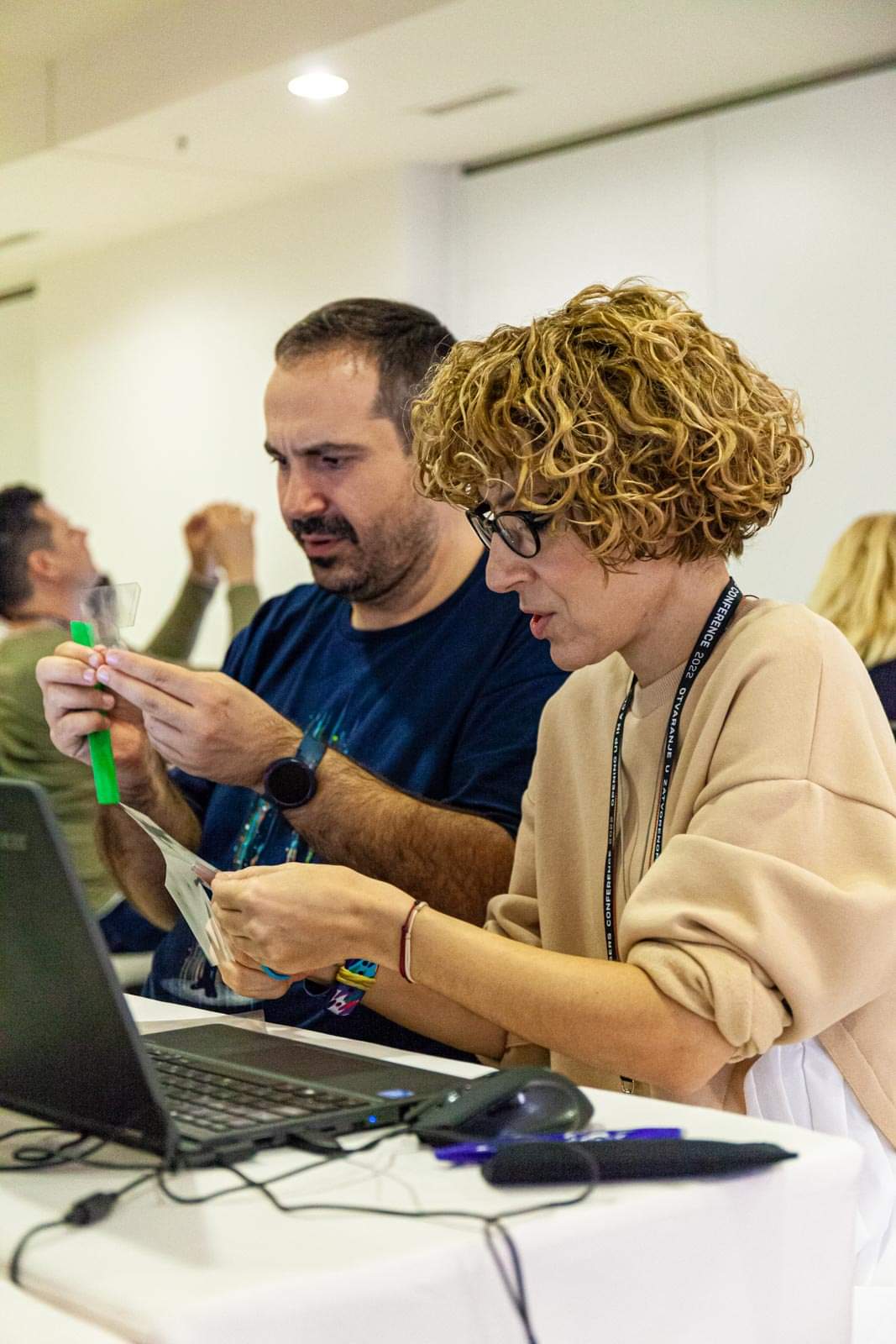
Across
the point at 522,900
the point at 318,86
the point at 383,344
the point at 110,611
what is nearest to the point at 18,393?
the point at 318,86

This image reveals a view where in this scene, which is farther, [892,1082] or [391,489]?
[391,489]

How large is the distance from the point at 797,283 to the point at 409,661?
7.30 feet

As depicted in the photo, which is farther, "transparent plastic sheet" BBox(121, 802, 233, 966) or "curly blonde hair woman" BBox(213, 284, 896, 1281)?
"transparent plastic sheet" BBox(121, 802, 233, 966)

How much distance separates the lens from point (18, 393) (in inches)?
235

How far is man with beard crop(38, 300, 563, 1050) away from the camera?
173cm

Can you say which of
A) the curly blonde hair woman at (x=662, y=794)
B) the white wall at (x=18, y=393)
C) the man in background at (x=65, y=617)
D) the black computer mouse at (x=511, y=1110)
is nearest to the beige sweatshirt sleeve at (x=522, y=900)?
the curly blonde hair woman at (x=662, y=794)

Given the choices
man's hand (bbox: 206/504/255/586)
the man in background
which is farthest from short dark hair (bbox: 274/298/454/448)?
man's hand (bbox: 206/504/255/586)

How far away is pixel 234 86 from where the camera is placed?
3852 millimetres

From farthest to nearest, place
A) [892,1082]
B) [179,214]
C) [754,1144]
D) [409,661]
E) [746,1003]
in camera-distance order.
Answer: [179,214] → [409,661] → [892,1082] → [746,1003] → [754,1144]

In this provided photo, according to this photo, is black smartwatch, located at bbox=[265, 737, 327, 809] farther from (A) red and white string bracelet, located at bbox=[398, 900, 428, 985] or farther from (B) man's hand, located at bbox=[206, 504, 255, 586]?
(B) man's hand, located at bbox=[206, 504, 255, 586]

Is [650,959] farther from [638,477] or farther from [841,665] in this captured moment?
[638,477]

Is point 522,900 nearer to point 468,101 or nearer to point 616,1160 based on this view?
point 616,1160

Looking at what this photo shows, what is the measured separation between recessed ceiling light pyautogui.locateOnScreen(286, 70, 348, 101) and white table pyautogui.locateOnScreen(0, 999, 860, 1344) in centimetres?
316

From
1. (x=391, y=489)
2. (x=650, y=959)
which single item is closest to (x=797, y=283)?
(x=391, y=489)
